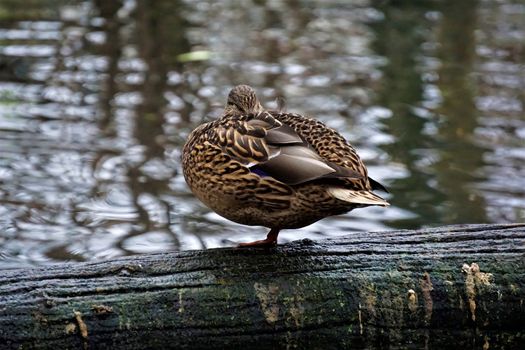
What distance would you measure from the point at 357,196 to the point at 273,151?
43 centimetres

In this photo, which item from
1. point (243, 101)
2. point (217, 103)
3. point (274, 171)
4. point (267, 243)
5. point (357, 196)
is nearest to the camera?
point (357, 196)

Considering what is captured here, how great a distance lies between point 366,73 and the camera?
12.1 m

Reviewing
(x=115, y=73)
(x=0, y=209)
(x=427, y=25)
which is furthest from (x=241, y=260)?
(x=427, y=25)

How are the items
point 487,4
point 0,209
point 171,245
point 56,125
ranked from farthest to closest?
point 487,4, point 56,125, point 0,209, point 171,245

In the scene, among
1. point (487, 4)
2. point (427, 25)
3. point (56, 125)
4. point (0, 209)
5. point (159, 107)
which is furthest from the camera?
point (487, 4)

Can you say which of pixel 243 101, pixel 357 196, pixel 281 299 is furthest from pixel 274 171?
pixel 243 101

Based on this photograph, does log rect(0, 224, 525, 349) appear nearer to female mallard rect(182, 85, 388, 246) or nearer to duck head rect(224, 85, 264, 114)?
female mallard rect(182, 85, 388, 246)

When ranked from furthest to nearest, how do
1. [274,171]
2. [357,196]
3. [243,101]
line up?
1. [243,101]
2. [274,171]
3. [357,196]

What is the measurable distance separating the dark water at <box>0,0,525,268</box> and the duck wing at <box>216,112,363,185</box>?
9.41ft

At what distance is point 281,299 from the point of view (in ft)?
12.7

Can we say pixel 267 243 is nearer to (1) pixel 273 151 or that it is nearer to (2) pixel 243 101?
(1) pixel 273 151

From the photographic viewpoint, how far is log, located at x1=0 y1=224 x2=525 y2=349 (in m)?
3.70

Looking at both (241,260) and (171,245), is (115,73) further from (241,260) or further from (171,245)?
(241,260)

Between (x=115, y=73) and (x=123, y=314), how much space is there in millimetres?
8043
